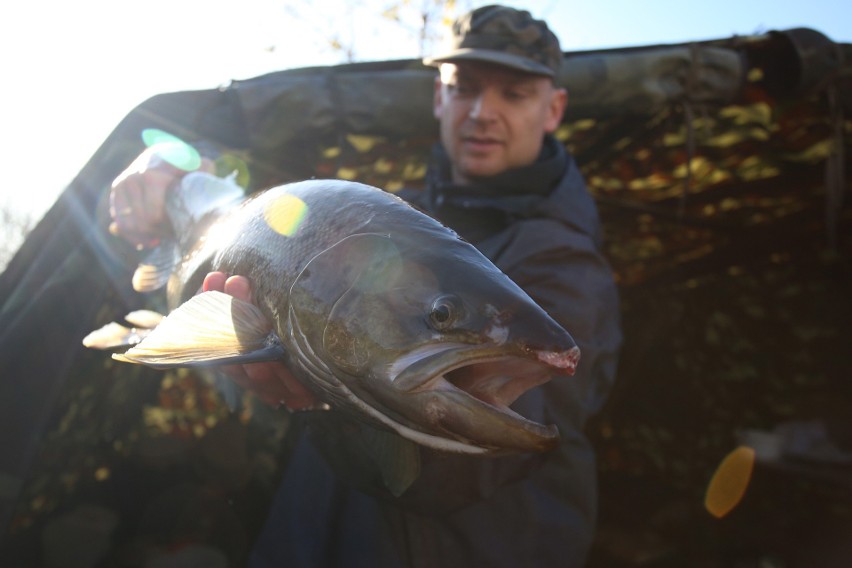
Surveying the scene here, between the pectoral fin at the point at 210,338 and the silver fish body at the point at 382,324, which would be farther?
the pectoral fin at the point at 210,338

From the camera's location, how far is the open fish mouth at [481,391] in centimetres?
130

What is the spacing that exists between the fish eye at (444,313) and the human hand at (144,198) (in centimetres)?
179

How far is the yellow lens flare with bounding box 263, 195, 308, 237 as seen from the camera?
179cm

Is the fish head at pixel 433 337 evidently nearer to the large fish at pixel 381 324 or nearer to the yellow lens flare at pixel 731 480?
the large fish at pixel 381 324

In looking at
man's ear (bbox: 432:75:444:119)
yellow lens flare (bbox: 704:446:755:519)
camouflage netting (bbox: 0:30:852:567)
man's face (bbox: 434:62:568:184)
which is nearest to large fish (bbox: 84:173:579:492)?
man's face (bbox: 434:62:568:184)

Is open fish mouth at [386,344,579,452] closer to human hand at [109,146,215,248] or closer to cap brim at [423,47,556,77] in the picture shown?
human hand at [109,146,215,248]

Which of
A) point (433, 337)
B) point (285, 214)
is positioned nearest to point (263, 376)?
point (285, 214)

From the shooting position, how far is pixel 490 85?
10.6 ft

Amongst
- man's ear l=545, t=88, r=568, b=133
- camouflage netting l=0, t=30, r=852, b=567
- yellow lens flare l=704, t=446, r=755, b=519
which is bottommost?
yellow lens flare l=704, t=446, r=755, b=519

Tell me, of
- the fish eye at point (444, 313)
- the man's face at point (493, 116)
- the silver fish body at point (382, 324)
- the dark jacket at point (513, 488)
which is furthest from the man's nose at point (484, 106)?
the fish eye at point (444, 313)

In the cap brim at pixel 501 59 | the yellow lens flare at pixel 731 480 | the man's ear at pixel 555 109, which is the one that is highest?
the cap brim at pixel 501 59

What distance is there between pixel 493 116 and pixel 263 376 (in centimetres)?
183

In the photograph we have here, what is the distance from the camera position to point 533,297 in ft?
7.82

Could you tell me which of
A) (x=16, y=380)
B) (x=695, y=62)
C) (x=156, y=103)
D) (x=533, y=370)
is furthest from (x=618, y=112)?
(x=16, y=380)
